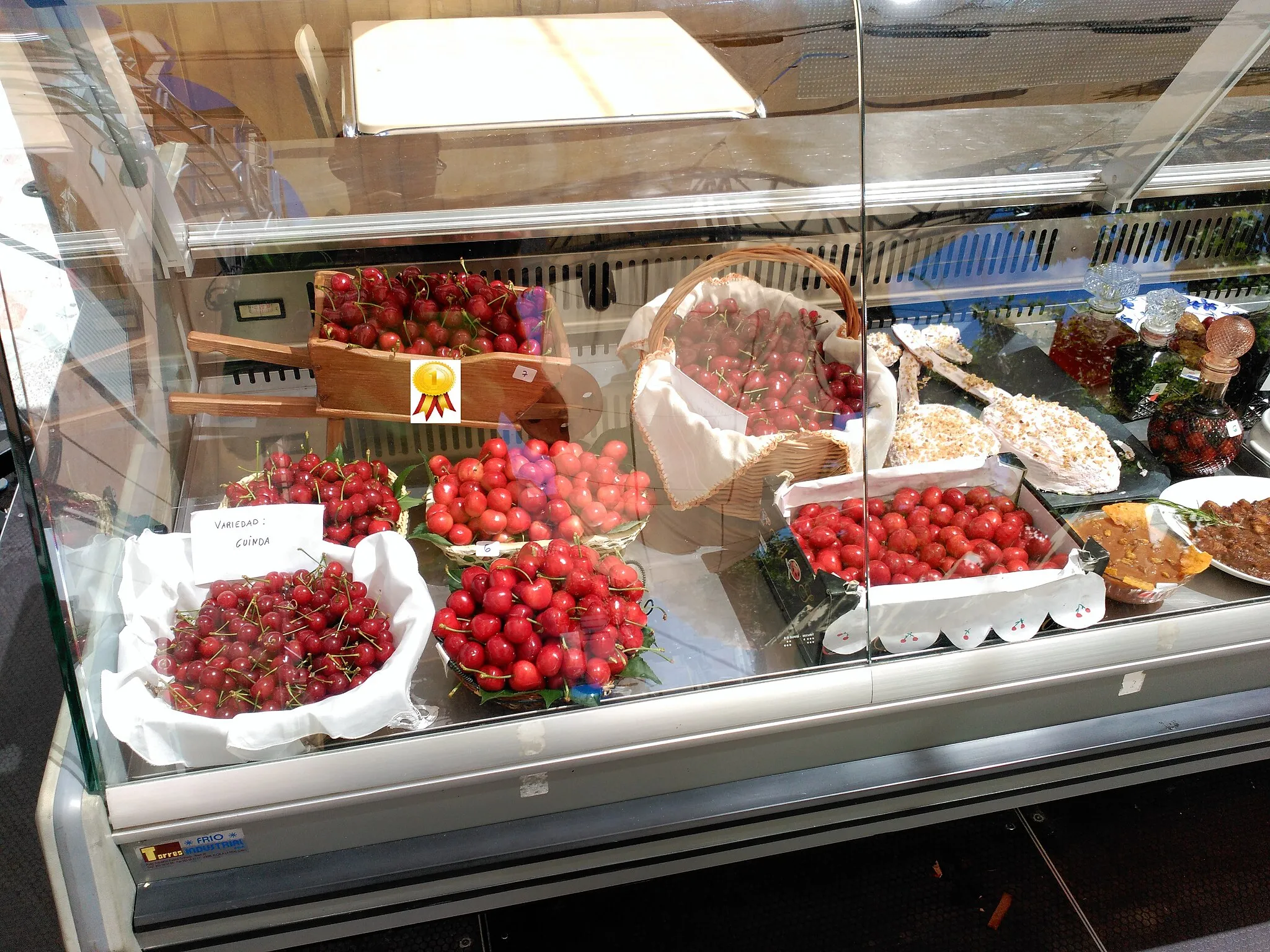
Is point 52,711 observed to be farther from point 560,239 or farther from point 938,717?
point 938,717

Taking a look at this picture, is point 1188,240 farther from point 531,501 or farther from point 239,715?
point 239,715

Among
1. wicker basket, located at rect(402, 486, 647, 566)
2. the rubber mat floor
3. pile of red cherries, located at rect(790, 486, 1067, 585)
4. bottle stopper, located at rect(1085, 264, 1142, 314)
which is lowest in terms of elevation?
the rubber mat floor

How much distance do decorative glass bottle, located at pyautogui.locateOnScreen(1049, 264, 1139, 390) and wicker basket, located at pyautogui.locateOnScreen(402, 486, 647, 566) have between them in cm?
118

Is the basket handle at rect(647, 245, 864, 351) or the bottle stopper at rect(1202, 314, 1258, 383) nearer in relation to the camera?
the basket handle at rect(647, 245, 864, 351)

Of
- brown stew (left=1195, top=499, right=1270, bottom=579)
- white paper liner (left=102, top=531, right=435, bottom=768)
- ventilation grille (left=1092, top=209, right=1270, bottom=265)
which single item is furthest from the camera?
ventilation grille (left=1092, top=209, right=1270, bottom=265)

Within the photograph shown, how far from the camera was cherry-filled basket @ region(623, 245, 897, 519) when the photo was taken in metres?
1.80

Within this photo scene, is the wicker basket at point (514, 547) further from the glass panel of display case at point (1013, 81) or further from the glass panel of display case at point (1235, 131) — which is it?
the glass panel of display case at point (1235, 131)

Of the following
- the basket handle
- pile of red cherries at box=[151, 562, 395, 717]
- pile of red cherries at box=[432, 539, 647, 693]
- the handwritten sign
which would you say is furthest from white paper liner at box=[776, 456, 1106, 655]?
the handwritten sign

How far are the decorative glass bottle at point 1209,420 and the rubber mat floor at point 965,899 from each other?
80cm

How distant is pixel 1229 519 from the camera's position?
1.93 metres

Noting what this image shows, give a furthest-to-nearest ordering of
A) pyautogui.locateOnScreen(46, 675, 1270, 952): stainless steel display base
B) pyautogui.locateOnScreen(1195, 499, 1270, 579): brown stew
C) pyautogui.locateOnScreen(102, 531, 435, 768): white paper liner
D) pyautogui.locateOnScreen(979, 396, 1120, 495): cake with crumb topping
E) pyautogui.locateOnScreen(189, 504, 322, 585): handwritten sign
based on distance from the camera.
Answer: pyautogui.locateOnScreen(979, 396, 1120, 495): cake with crumb topping → pyautogui.locateOnScreen(1195, 499, 1270, 579): brown stew → pyautogui.locateOnScreen(189, 504, 322, 585): handwritten sign → pyautogui.locateOnScreen(46, 675, 1270, 952): stainless steel display base → pyautogui.locateOnScreen(102, 531, 435, 768): white paper liner

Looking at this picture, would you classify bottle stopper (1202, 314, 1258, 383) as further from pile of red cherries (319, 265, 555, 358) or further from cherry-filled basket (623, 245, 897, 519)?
pile of red cherries (319, 265, 555, 358)

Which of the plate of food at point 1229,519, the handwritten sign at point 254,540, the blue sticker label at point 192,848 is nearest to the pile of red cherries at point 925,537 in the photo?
the plate of food at point 1229,519

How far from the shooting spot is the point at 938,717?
1.72m
